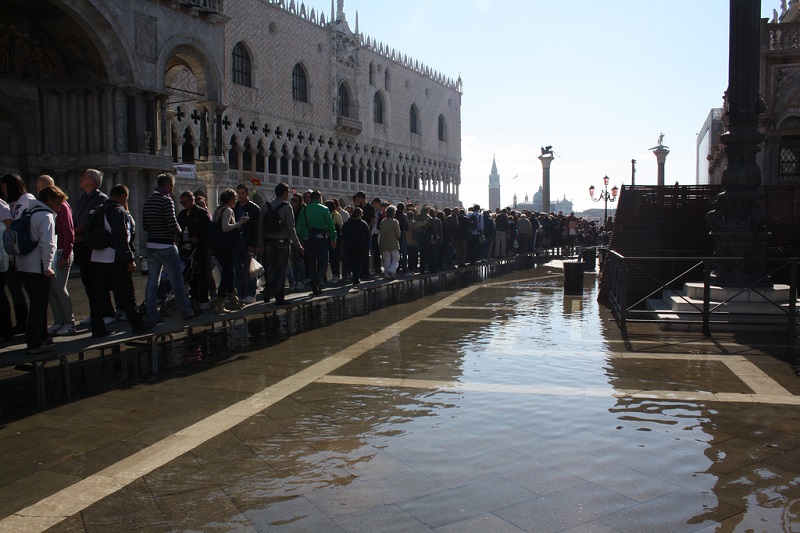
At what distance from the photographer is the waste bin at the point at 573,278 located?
13.5 metres

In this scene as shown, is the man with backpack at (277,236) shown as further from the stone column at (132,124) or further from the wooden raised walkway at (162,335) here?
the stone column at (132,124)

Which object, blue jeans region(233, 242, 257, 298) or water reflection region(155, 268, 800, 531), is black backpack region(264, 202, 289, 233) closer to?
blue jeans region(233, 242, 257, 298)

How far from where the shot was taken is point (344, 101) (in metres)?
49.2

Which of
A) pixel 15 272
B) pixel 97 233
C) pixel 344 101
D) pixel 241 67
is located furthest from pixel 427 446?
pixel 344 101

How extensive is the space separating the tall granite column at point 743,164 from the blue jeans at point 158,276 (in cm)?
670

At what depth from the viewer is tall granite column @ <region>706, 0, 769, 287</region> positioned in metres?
9.16

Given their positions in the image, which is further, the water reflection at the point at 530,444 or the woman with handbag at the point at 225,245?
the woman with handbag at the point at 225,245

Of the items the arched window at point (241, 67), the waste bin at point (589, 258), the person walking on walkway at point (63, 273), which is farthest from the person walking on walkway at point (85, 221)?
the arched window at point (241, 67)

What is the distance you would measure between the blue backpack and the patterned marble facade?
14.8 m

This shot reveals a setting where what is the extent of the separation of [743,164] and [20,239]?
857 cm

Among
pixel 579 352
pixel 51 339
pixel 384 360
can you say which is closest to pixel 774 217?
pixel 579 352

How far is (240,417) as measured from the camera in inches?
206

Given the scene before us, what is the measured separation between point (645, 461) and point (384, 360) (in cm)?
347

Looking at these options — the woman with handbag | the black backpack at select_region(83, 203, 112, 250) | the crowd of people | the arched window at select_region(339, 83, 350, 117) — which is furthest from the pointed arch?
the black backpack at select_region(83, 203, 112, 250)
